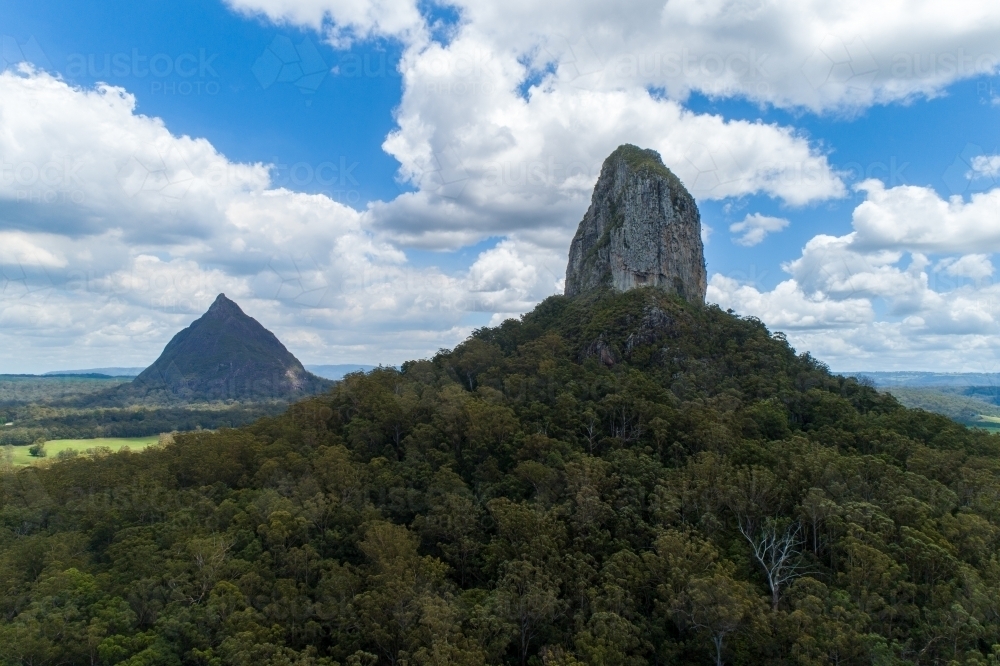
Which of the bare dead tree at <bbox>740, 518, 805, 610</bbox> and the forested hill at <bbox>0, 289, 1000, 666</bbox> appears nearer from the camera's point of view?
the forested hill at <bbox>0, 289, 1000, 666</bbox>

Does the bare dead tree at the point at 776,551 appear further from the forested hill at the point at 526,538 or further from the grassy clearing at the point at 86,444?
the grassy clearing at the point at 86,444

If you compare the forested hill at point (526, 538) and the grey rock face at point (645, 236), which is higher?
the grey rock face at point (645, 236)

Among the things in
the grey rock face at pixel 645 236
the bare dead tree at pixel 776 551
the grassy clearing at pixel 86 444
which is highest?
the grey rock face at pixel 645 236

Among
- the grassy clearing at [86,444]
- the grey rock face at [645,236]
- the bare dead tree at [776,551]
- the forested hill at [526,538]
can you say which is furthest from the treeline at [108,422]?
the bare dead tree at [776,551]

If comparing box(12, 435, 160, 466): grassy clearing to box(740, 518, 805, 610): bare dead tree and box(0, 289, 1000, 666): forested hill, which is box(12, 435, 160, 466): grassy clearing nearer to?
box(0, 289, 1000, 666): forested hill

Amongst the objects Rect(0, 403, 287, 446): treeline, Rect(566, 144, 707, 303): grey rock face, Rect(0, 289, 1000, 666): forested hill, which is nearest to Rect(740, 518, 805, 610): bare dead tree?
Rect(0, 289, 1000, 666): forested hill

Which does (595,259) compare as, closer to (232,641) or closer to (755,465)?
(755,465)

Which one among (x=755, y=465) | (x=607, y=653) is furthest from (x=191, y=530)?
(x=755, y=465)
